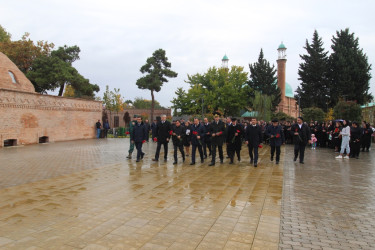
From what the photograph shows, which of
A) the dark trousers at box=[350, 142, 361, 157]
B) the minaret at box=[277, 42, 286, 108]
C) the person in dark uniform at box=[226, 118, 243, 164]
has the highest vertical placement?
the minaret at box=[277, 42, 286, 108]

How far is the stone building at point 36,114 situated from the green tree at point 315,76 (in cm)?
2918

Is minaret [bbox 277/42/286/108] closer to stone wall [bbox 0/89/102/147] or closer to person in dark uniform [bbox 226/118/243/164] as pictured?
stone wall [bbox 0/89/102/147]

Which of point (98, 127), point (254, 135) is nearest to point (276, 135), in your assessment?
point (254, 135)

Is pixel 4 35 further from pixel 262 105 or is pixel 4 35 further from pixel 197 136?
pixel 197 136

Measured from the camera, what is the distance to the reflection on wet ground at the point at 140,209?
3.91 m

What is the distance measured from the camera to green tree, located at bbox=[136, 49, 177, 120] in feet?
Answer: 144

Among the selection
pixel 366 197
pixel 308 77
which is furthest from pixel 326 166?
pixel 308 77

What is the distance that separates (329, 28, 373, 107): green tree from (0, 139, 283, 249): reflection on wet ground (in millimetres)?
33103

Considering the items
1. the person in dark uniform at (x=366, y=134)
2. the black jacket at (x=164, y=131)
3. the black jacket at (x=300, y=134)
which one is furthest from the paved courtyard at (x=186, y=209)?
the person in dark uniform at (x=366, y=134)

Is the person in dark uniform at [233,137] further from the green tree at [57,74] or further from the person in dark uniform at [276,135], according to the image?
the green tree at [57,74]

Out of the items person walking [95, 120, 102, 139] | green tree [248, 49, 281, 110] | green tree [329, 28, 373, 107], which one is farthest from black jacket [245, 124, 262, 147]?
green tree [248, 49, 281, 110]

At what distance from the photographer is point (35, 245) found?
3740mm

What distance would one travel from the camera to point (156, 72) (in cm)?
4488

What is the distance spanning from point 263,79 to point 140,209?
4369 centimetres
